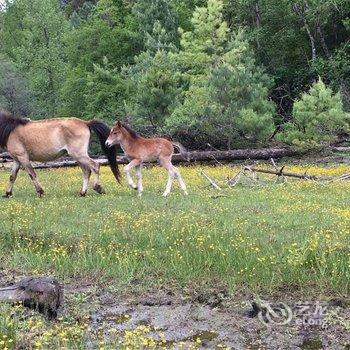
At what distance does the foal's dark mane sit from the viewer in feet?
51.1

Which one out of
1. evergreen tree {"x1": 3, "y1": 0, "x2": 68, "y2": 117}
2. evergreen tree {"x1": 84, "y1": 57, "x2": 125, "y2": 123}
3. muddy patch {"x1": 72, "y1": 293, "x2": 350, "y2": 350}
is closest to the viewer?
muddy patch {"x1": 72, "y1": 293, "x2": 350, "y2": 350}

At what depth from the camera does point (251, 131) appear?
29.1 m

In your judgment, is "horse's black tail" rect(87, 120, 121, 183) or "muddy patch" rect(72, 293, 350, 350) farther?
"horse's black tail" rect(87, 120, 121, 183)

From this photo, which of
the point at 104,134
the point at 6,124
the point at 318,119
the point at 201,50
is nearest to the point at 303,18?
the point at 201,50

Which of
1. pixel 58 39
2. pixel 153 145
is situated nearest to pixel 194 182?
pixel 153 145

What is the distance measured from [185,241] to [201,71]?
30711 millimetres

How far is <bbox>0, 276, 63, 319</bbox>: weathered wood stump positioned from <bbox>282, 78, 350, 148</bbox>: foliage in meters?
20.8

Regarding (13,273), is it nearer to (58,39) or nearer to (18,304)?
(18,304)

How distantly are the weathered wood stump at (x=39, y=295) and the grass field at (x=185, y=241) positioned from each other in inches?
26.7

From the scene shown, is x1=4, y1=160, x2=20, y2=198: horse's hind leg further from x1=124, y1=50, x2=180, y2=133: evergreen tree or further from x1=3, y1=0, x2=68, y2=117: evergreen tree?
x1=3, y1=0, x2=68, y2=117: evergreen tree

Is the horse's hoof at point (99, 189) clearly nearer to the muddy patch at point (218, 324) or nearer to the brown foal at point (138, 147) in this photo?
the brown foal at point (138, 147)

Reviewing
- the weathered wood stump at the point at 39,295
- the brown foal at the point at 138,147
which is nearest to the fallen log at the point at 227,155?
the brown foal at the point at 138,147

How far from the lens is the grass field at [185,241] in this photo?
7.51 metres

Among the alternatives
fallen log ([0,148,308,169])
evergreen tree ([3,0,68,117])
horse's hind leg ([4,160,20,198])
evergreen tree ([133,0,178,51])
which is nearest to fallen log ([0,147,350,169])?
fallen log ([0,148,308,169])
